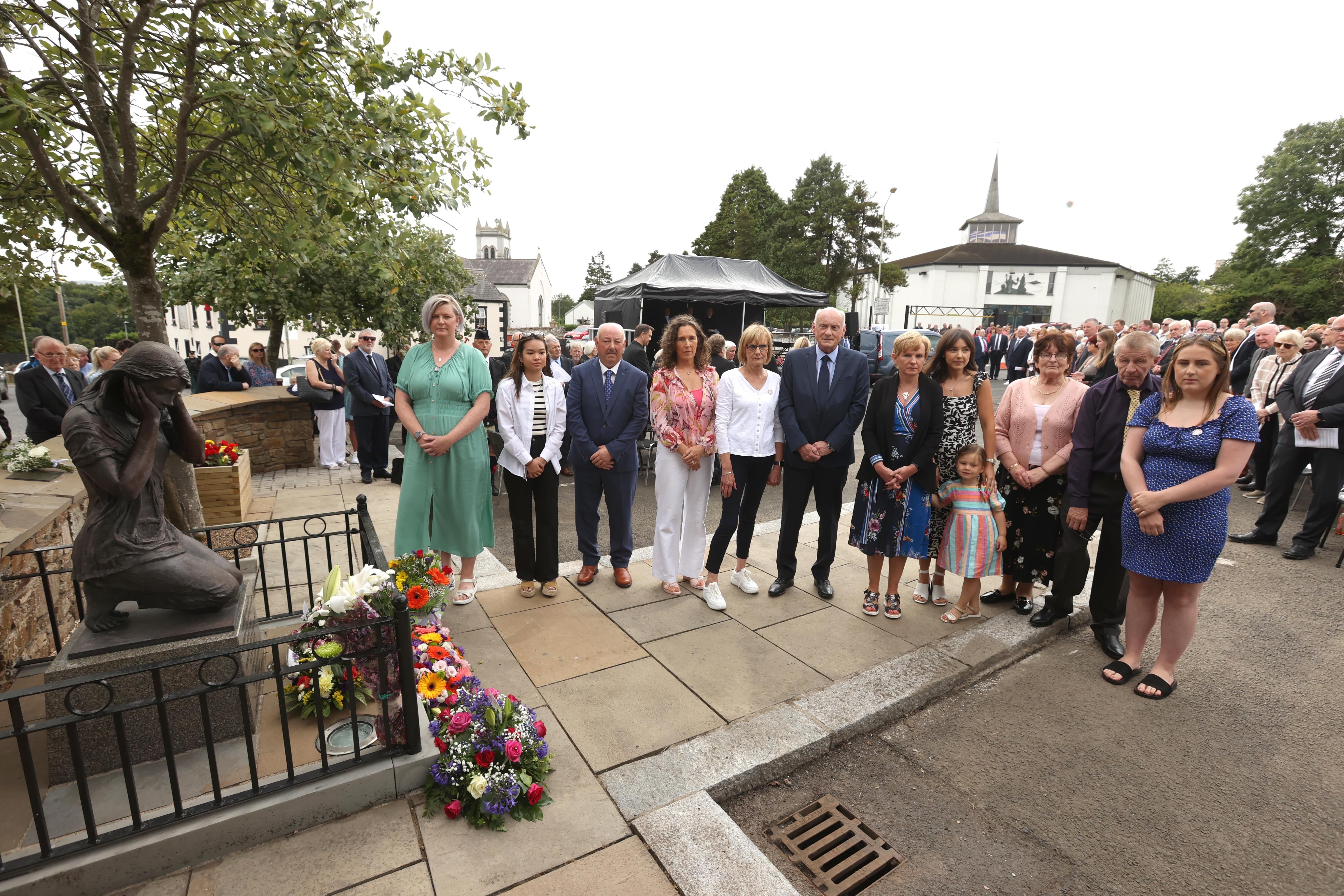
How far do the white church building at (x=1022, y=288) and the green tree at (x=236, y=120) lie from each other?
54.5 meters

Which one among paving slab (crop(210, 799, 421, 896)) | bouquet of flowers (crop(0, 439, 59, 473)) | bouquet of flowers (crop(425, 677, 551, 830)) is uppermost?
bouquet of flowers (crop(0, 439, 59, 473))

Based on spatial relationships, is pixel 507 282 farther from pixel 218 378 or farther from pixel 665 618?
pixel 665 618

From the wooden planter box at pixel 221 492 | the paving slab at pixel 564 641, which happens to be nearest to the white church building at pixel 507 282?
the wooden planter box at pixel 221 492

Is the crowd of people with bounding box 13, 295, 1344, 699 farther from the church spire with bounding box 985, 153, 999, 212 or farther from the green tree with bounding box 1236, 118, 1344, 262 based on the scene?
the church spire with bounding box 985, 153, 999, 212

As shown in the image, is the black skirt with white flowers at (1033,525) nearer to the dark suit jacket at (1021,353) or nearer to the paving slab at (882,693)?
the paving slab at (882,693)

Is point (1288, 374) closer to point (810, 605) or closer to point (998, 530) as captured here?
point (998, 530)

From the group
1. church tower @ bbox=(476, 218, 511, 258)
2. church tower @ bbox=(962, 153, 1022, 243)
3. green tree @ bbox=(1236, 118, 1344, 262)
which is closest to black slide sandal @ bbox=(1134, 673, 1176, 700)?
green tree @ bbox=(1236, 118, 1344, 262)

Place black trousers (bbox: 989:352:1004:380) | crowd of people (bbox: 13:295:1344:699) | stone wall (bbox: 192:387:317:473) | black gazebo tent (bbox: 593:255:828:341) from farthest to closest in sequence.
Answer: black trousers (bbox: 989:352:1004:380) → black gazebo tent (bbox: 593:255:828:341) → stone wall (bbox: 192:387:317:473) → crowd of people (bbox: 13:295:1344:699)

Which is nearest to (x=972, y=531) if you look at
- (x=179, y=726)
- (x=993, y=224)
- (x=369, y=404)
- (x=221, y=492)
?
(x=179, y=726)

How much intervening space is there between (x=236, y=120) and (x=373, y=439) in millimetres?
5428

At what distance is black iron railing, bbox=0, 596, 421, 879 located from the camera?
1955mm

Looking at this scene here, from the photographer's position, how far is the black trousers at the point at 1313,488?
5691 millimetres

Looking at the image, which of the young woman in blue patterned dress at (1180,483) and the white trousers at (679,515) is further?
the white trousers at (679,515)

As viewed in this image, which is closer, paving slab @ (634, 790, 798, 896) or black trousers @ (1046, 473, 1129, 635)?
paving slab @ (634, 790, 798, 896)
